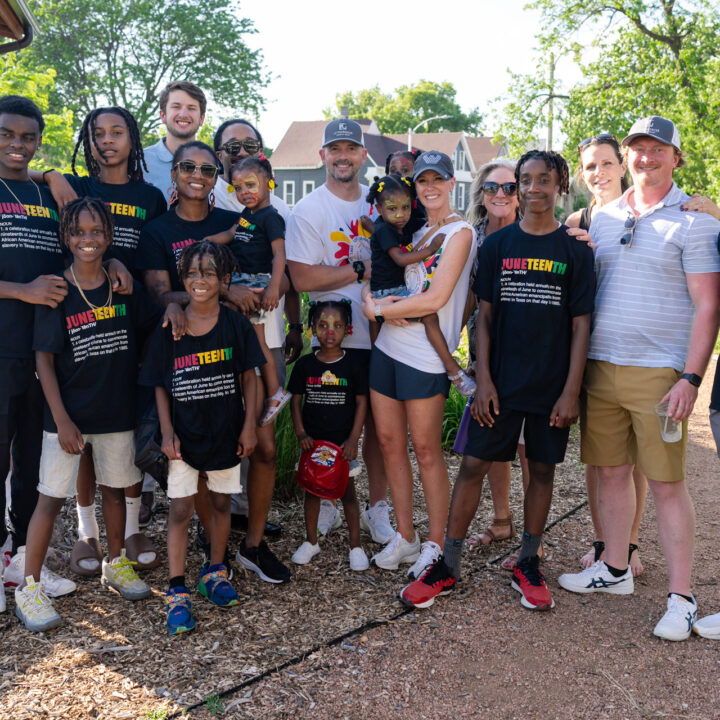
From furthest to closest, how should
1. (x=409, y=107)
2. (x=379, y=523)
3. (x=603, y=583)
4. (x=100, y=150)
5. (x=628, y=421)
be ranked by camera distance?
(x=409, y=107)
(x=379, y=523)
(x=603, y=583)
(x=100, y=150)
(x=628, y=421)

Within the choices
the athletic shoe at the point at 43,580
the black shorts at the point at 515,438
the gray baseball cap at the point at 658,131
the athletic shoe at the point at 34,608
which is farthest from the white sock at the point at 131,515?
the gray baseball cap at the point at 658,131

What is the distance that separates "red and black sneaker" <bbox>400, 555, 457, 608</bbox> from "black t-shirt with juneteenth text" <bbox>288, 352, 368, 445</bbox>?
943 millimetres

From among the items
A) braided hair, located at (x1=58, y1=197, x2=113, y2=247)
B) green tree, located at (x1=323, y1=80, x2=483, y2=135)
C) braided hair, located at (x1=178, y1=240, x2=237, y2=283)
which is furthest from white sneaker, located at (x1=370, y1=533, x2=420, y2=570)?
green tree, located at (x1=323, y1=80, x2=483, y2=135)

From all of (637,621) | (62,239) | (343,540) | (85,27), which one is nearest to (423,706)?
(637,621)

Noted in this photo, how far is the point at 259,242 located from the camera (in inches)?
159

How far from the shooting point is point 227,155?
4.53 meters

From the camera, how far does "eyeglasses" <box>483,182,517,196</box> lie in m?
4.38

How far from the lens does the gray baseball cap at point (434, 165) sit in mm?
3928

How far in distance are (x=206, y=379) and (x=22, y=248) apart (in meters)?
1.18

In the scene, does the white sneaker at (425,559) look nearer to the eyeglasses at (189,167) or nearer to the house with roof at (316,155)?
the eyeglasses at (189,167)

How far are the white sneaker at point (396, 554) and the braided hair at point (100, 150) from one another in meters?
2.68

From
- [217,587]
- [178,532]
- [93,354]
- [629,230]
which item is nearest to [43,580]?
[178,532]

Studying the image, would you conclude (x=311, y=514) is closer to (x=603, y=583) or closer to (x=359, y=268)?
(x=359, y=268)

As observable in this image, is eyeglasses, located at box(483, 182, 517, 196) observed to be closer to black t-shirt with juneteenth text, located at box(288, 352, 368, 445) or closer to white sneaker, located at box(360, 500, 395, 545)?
black t-shirt with juneteenth text, located at box(288, 352, 368, 445)
